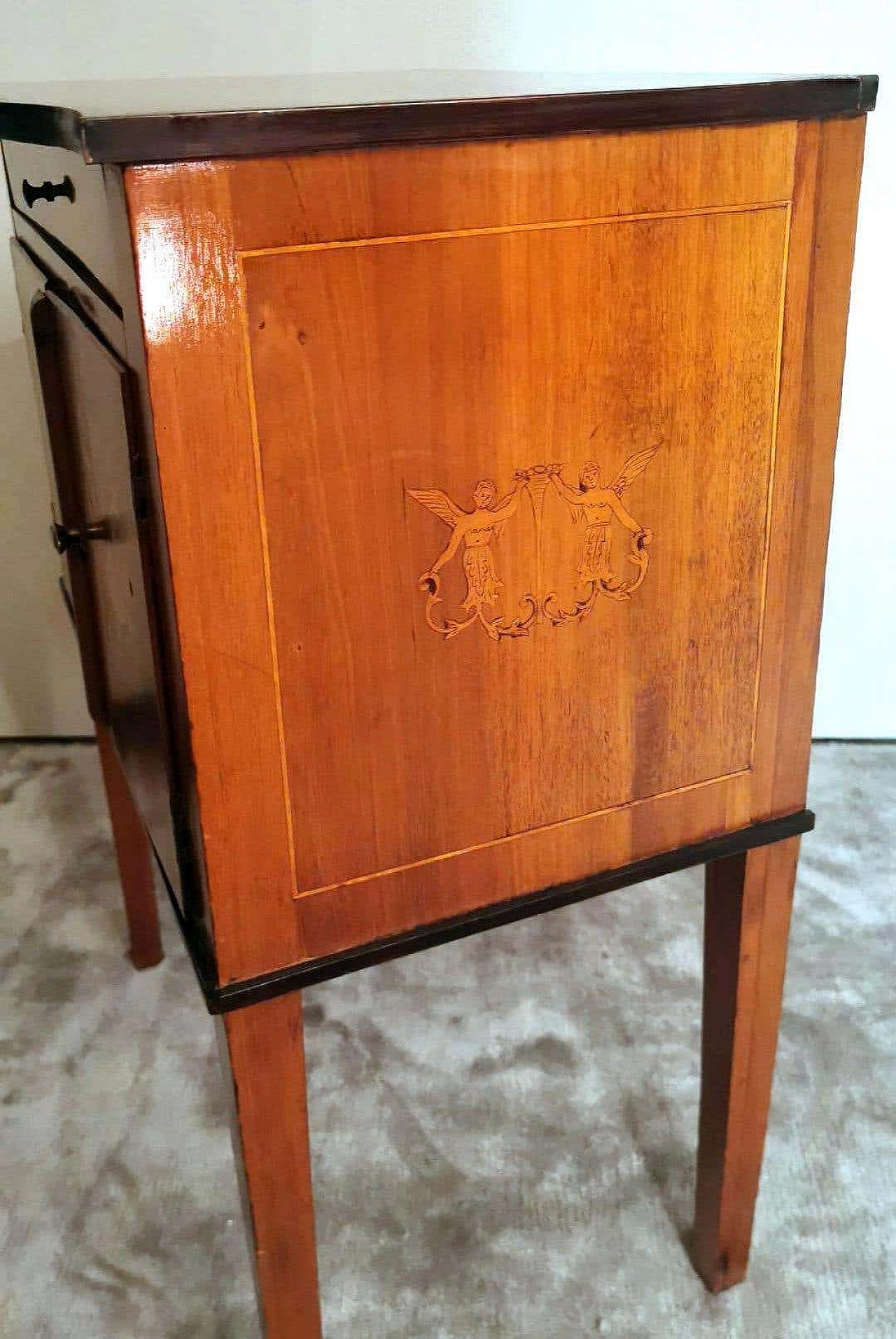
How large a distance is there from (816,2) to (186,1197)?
175cm

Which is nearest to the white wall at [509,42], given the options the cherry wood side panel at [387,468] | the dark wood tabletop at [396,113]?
the dark wood tabletop at [396,113]

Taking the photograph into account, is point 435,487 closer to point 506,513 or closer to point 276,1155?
point 506,513

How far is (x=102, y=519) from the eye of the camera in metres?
1.00

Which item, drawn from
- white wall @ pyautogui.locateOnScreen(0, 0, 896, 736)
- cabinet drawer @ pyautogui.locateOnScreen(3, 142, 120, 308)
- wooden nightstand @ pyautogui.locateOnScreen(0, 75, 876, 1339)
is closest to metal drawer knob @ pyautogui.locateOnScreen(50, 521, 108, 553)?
wooden nightstand @ pyautogui.locateOnScreen(0, 75, 876, 1339)

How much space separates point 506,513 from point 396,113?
0.24 meters

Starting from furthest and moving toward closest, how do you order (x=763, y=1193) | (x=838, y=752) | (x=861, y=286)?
(x=838, y=752) < (x=861, y=286) < (x=763, y=1193)

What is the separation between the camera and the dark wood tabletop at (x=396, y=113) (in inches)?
23.5

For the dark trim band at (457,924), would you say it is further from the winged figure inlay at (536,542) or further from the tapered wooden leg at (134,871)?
the tapered wooden leg at (134,871)

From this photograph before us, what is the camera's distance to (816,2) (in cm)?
171

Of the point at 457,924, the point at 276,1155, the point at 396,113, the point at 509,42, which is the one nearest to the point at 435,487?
the point at 396,113

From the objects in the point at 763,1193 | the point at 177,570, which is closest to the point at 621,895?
the point at 763,1193

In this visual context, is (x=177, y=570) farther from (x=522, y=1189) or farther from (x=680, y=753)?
(x=522, y=1189)

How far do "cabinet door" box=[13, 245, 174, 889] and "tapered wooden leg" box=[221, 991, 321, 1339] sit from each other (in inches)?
5.5

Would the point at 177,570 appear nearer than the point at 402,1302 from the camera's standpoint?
Yes
